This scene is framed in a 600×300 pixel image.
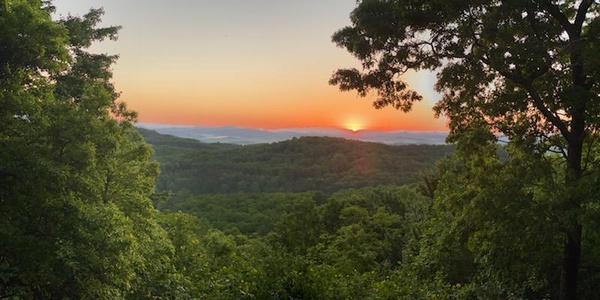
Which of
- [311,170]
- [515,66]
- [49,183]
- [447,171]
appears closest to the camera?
[515,66]

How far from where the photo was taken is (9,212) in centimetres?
1409

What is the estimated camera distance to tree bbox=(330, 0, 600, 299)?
1158 centimetres

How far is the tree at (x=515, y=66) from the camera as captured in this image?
38.0 feet

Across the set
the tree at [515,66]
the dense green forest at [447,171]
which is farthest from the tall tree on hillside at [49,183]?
the tree at [515,66]

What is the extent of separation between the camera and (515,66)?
12.3m

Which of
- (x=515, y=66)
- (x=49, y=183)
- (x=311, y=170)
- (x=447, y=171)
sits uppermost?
(x=515, y=66)

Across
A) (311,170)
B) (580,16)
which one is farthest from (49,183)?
(311,170)

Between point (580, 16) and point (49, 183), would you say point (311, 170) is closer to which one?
point (49, 183)

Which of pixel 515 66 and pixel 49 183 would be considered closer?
pixel 515 66

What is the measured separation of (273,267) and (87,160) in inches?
288

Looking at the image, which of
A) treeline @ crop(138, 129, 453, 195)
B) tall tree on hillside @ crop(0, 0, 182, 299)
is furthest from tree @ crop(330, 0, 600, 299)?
treeline @ crop(138, 129, 453, 195)

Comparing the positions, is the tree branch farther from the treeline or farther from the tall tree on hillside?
the treeline

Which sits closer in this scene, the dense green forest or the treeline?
the dense green forest

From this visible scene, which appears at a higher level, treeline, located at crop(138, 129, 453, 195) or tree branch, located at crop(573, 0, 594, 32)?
tree branch, located at crop(573, 0, 594, 32)
